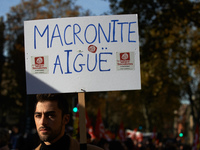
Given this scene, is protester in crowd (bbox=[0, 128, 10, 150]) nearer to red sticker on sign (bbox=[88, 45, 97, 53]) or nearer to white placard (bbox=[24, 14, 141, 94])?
white placard (bbox=[24, 14, 141, 94])

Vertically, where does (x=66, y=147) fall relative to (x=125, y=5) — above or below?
below

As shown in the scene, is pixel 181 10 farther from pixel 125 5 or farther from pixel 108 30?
pixel 108 30

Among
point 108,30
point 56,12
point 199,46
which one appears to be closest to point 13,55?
point 56,12

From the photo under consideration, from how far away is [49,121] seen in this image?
420 cm

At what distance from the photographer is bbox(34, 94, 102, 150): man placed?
4148 mm

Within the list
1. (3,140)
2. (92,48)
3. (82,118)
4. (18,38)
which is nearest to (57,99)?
(82,118)

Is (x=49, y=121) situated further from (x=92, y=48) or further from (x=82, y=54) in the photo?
(x=92, y=48)

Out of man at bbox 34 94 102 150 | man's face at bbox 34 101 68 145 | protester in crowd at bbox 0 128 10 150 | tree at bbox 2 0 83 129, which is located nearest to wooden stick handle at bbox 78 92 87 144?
man at bbox 34 94 102 150

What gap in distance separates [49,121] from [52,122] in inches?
1.2

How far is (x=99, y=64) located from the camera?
4.86m

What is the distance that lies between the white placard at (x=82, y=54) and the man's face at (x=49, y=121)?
492 mm

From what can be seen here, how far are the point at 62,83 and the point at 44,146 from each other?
2.90ft

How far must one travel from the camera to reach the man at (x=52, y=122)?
4148 mm

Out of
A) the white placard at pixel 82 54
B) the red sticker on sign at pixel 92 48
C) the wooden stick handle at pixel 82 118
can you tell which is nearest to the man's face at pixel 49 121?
the wooden stick handle at pixel 82 118
